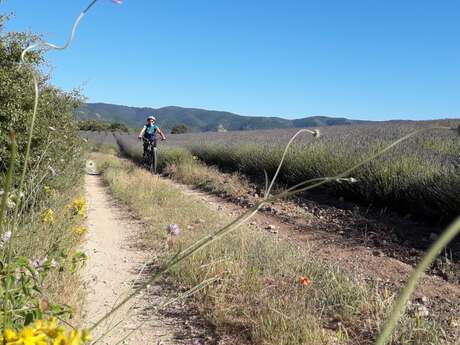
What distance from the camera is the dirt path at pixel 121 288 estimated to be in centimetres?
283

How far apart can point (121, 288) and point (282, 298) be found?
4.63 feet

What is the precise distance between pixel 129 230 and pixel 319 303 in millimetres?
3450

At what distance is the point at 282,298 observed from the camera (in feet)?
9.95

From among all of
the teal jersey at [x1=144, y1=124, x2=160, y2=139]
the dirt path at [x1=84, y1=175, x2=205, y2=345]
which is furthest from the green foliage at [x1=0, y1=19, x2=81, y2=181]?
the teal jersey at [x1=144, y1=124, x2=160, y2=139]

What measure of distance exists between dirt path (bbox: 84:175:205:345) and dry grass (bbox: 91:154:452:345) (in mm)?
243

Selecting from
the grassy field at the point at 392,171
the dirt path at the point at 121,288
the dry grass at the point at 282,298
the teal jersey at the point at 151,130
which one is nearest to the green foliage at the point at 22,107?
the dirt path at the point at 121,288

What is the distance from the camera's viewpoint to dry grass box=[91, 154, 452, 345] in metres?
2.55

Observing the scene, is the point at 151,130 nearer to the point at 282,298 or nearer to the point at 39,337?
the point at 282,298

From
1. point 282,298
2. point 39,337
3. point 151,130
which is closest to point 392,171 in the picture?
point 282,298

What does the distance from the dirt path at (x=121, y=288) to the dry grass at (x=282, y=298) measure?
0.80ft

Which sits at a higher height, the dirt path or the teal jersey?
the teal jersey

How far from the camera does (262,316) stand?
9.09 ft

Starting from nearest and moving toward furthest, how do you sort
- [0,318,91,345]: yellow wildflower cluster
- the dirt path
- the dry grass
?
[0,318,91,345]: yellow wildflower cluster → the dry grass → the dirt path

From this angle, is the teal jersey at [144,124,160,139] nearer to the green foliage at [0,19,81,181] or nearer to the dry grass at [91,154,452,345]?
the green foliage at [0,19,81,181]
